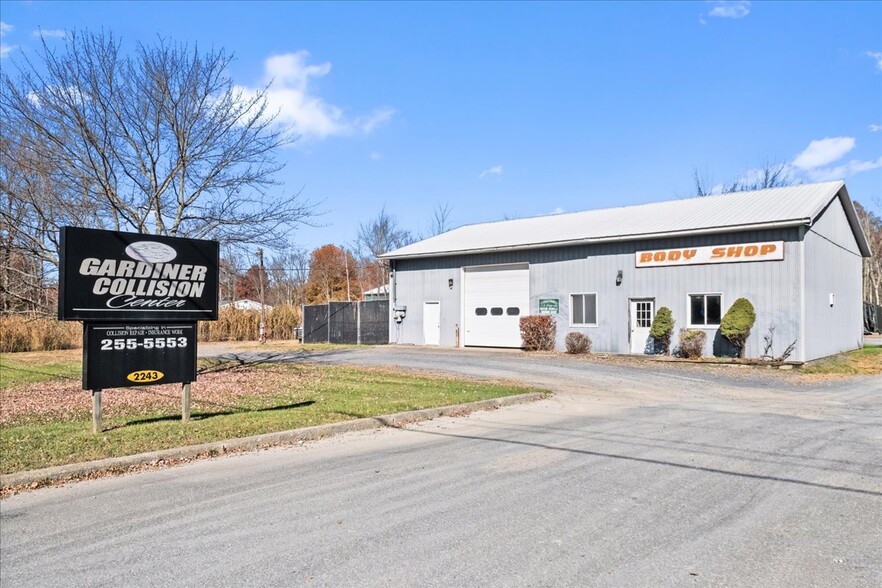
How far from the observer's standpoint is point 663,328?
22000 mm

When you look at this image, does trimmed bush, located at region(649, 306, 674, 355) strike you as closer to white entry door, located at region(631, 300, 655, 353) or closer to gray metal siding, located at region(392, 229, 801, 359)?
gray metal siding, located at region(392, 229, 801, 359)

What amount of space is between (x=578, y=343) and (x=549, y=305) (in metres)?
2.37

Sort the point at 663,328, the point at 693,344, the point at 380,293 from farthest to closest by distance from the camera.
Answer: the point at 380,293 < the point at 663,328 < the point at 693,344

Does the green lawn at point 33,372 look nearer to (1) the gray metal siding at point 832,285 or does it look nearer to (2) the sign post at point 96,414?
(2) the sign post at point 96,414

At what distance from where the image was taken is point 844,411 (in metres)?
11.4

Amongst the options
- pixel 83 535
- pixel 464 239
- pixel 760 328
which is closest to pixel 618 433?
pixel 83 535

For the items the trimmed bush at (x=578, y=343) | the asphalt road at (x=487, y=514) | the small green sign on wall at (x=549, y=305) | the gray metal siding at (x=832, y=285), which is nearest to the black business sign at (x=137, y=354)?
the asphalt road at (x=487, y=514)

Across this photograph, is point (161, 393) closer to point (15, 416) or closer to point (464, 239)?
point (15, 416)

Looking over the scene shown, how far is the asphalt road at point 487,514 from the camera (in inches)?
161

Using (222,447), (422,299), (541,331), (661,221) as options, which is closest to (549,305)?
(541,331)

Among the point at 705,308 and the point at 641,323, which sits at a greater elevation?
the point at 705,308

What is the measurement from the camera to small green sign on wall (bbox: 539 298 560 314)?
25.8m

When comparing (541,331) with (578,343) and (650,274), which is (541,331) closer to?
(578,343)

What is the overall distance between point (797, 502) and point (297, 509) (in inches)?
166
